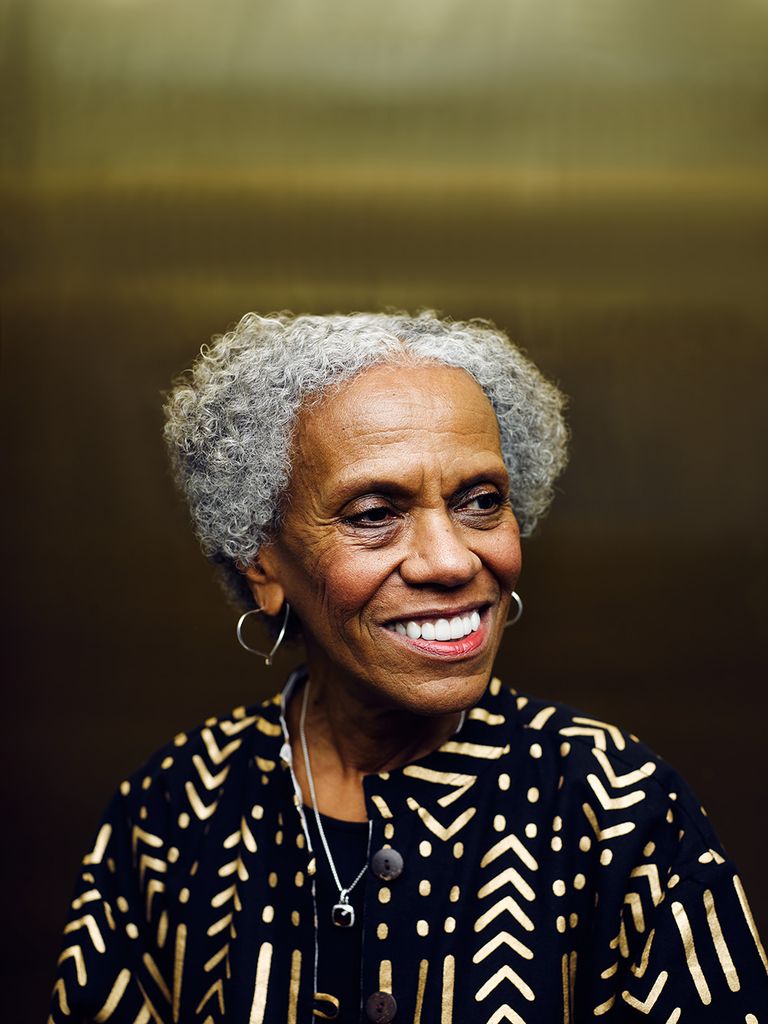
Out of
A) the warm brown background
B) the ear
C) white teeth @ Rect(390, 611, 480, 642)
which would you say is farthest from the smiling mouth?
the warm brown background

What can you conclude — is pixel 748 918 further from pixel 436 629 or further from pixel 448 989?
pixel 436 629

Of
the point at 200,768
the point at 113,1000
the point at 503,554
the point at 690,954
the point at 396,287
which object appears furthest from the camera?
the point at 396,287

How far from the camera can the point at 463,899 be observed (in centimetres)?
154

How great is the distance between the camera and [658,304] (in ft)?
7.98

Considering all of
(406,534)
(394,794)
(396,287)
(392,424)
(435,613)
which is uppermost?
(396,287)

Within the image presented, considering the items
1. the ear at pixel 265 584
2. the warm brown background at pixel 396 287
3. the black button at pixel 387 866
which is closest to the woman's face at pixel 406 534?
the ear at pixel 265 584

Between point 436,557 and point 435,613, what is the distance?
82 mm

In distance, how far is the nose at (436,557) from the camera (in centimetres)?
148

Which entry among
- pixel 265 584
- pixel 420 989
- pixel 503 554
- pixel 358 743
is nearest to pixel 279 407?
pixel 265 584

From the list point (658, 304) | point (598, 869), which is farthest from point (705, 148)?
point (598, 869)

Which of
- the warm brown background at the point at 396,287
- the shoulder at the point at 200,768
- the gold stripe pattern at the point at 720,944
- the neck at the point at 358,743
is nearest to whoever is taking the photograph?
the gold stripe pattern at the point at 720,944

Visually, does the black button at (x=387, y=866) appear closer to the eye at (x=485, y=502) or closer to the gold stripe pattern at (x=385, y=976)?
the gold stripe pattern at (x=385, y=976)

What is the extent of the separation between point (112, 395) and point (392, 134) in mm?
886

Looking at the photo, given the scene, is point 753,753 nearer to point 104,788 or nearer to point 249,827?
point 249,827
